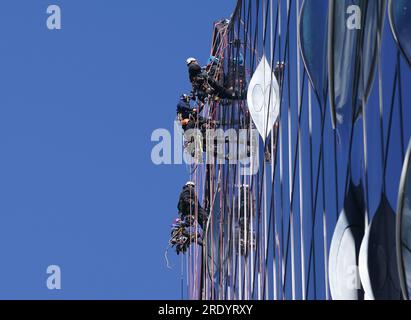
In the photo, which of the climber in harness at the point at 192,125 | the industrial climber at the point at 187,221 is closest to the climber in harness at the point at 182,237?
the industrial climber at the point at 187,221

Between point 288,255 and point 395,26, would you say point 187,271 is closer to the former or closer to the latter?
point 288,255

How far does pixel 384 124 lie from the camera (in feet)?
82.9

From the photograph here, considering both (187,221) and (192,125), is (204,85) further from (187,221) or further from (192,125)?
(187,221)

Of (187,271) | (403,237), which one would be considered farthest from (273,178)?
(187,271)

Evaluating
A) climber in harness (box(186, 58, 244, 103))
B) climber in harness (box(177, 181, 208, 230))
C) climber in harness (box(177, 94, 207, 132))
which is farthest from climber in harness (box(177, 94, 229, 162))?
climber in harness (box(177, 181, 208, 230))

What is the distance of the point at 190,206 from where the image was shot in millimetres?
45688

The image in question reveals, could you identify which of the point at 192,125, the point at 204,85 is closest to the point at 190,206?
the point at 192,125

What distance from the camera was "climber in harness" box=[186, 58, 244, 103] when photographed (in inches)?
1642

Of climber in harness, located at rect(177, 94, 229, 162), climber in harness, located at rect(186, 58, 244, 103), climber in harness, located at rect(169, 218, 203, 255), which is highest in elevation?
climber in harness, located at rect(186, 58, 244, 103)

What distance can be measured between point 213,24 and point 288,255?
16539 millimetres

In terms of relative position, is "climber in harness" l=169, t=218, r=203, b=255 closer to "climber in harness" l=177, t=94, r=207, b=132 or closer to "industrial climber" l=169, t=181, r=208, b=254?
"industrial climber" l=169, t=181, r=208, b=254

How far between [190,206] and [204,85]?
4232 mm

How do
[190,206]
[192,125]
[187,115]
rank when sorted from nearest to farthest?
[192,125], [187,115], [190,206]

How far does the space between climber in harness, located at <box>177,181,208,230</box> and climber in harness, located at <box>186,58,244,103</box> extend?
2.94 m
